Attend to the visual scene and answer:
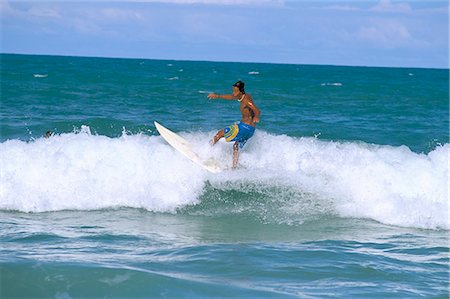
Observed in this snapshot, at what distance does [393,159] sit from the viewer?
12.1 metres

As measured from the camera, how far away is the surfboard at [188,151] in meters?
11.1

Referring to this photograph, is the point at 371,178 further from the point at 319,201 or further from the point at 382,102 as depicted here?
the point at 382,102

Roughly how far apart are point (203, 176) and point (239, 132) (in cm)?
94

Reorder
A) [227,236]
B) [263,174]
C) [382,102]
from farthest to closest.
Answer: [382,102], [263,174], [227,236]

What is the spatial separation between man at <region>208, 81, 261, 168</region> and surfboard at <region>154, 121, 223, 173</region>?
1.07 feet

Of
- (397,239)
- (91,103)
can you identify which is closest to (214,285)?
→ (397,239)

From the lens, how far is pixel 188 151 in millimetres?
11492

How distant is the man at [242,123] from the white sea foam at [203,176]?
1.29 ft

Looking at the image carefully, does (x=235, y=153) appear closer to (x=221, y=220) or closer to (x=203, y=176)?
(x=203, y=176)

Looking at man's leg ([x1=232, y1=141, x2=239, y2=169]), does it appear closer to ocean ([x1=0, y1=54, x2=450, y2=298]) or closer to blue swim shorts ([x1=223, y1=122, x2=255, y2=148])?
blue swim shorts ([x1=223, y1=122, x2=255, y2=148])

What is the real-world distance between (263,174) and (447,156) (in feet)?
12.2

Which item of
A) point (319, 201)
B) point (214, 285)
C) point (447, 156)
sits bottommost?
Answer: point (214, 285)

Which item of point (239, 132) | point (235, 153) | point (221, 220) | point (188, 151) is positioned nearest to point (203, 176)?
point (235, 153)

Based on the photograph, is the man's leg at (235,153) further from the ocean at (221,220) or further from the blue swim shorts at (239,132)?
the ocean at (221,220)
